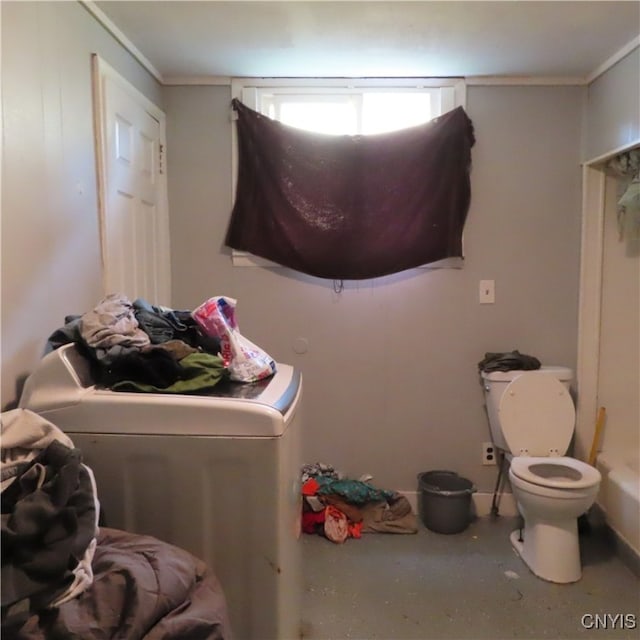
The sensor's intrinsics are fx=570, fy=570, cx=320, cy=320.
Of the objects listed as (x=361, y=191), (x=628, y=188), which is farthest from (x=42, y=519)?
(x=628, y=188)

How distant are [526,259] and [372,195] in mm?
879

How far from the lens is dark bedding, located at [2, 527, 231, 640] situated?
98 cm

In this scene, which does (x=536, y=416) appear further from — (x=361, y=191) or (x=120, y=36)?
(x=120, y=36)

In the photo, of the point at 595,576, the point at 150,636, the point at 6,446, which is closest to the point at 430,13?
the point at 6,446

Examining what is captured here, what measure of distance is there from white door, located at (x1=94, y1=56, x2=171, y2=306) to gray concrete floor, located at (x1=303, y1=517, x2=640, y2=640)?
1.50m

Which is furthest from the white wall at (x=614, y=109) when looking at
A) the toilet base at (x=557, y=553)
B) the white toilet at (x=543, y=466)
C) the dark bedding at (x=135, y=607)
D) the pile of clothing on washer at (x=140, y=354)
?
the dark bedding at (x=135, y=607)

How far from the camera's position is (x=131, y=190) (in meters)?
2.44

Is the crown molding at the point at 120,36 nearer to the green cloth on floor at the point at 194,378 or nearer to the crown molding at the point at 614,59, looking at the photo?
the green cloth on floor at the point at 194,378

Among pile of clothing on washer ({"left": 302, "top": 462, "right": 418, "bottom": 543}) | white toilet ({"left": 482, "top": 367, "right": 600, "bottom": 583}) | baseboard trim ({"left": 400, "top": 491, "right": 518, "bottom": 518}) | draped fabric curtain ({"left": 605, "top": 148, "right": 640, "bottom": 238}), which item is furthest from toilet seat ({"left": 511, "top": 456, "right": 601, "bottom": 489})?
draped fabric curtain ({"left": 605, "top": 148, "right": 640, "bottom": 238})

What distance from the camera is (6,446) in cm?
112

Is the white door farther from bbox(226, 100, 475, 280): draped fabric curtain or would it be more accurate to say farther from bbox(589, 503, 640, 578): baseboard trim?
bbox(589, 503, 640, 578): baseboard trim

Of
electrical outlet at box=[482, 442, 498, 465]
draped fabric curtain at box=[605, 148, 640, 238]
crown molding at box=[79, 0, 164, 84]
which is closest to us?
crown molding at box=[79, 0, 164, 84]

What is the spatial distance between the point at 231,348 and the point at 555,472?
69.0 inches

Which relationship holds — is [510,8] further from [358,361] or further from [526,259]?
[358,361]
